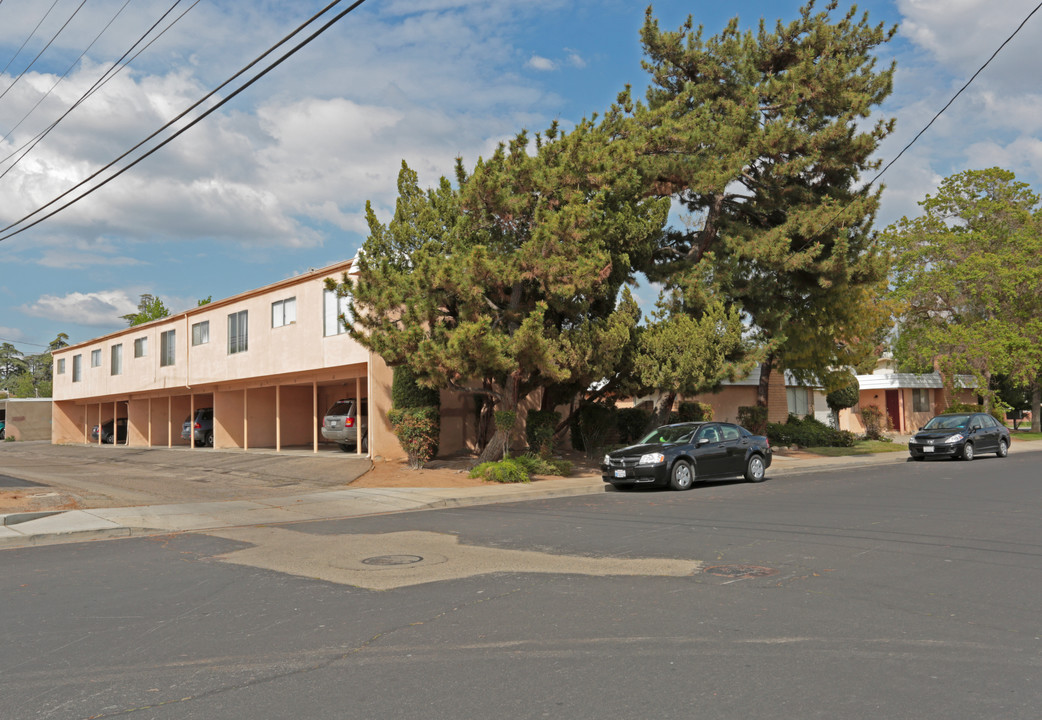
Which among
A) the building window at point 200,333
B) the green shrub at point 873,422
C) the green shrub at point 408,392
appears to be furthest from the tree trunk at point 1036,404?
the building window at point 200,333

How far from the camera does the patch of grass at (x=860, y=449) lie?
98.0 ft

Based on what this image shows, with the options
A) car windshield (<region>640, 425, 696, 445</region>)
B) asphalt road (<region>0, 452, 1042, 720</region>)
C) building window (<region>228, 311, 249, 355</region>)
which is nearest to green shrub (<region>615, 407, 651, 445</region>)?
car windshield (<region>640, 425, 696, 445</region>)

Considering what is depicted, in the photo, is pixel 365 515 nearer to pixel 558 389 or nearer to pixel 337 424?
pixel 558 389

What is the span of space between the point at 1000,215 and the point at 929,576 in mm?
41575

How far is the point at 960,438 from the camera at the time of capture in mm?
24906

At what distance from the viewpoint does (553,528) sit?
11.4 metres

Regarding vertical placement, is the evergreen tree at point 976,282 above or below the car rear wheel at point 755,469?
above

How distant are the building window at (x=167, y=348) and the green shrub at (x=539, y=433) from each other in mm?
20093

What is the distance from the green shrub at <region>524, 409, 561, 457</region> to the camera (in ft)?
71.7

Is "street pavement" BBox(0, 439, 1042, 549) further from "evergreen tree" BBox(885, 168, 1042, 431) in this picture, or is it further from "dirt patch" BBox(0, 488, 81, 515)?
"evergreen tree" BBox(885, 168, 1042, 431)

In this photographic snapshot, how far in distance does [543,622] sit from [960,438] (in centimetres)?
2302

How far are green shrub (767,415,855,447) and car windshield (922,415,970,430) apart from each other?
606cm

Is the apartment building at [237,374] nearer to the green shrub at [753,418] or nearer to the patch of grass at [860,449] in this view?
the green shrub at [753,418]

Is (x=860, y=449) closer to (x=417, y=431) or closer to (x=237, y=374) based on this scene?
(x=417, y=431)
